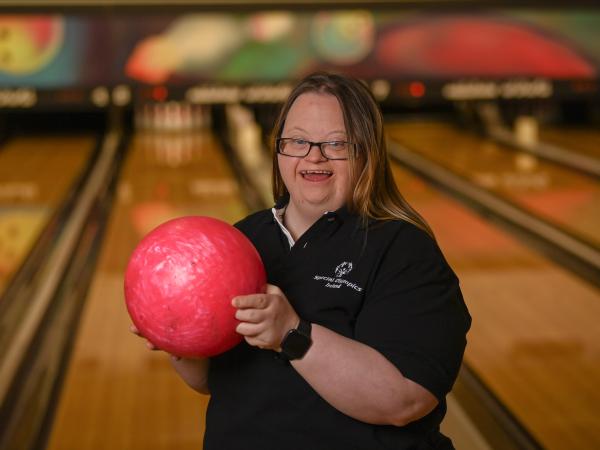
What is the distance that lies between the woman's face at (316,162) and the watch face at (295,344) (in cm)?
24

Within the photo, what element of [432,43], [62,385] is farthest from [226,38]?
[62,385]

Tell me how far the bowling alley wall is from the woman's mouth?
5.59 meters

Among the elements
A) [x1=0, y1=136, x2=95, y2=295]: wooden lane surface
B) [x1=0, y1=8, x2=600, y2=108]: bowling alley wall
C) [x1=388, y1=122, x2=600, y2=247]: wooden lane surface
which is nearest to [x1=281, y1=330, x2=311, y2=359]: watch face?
[x1=0, y1=136, x2=95, y2=295]: wooden lane surface

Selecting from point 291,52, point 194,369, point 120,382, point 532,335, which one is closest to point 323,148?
point 194,369

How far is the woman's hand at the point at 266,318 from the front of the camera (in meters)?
1.16

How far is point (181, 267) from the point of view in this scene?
123cm

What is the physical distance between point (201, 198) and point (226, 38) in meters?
1.91

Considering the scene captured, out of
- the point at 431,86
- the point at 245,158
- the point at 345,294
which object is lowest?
the point at 245,158

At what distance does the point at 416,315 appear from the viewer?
1209 millimetres

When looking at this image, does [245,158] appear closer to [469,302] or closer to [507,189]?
[507,189]

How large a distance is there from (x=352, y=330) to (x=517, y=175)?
4.90 metres

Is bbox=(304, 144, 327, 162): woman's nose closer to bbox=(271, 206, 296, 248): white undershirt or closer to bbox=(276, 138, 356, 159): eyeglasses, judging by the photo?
bbox=(276, 138, 356, 159): eyeglasses

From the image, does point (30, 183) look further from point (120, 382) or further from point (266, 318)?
point (266, 318)

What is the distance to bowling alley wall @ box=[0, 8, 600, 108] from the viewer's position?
6.76 meters
